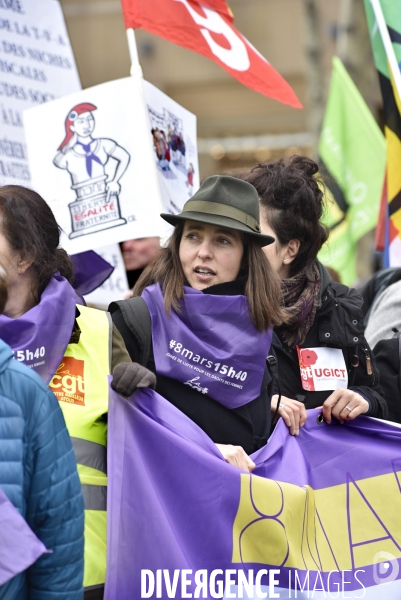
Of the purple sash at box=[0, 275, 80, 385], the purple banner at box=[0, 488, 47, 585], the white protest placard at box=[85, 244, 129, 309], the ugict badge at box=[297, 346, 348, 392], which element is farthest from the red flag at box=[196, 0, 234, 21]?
the purple banner at box=[0, 488, 47, 585]

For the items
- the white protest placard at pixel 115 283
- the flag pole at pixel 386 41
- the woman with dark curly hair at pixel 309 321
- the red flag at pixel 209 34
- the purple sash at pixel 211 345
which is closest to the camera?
the purple sash at pixel 211 345

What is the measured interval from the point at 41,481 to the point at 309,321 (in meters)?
1.64

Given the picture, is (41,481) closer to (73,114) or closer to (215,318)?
(215,318)

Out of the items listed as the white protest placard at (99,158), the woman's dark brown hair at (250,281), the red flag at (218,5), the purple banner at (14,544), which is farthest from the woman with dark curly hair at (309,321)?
the red flag at (218,5)

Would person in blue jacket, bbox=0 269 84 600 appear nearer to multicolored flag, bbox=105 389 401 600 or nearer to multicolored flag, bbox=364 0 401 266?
multicolored flag, bbox=105 389 401 600

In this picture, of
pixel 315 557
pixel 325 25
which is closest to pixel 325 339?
pixel 315 557

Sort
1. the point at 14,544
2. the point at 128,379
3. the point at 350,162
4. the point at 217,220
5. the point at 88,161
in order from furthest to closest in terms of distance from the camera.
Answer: the point at 350,162 → the point at 88,161 → the point at 217,220 → the point at 128,379 → the point at 14,544

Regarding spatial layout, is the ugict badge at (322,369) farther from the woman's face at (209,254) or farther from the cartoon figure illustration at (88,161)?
the cartoon figure illustration at (88,161)

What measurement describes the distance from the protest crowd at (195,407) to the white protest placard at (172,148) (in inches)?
24.5

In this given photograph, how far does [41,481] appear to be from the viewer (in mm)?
2367

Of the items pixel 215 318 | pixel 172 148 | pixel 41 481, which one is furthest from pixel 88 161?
pixel 41 481

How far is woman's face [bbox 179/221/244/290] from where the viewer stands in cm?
325

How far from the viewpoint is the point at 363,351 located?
148 inches

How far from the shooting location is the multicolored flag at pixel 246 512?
9.12ft
